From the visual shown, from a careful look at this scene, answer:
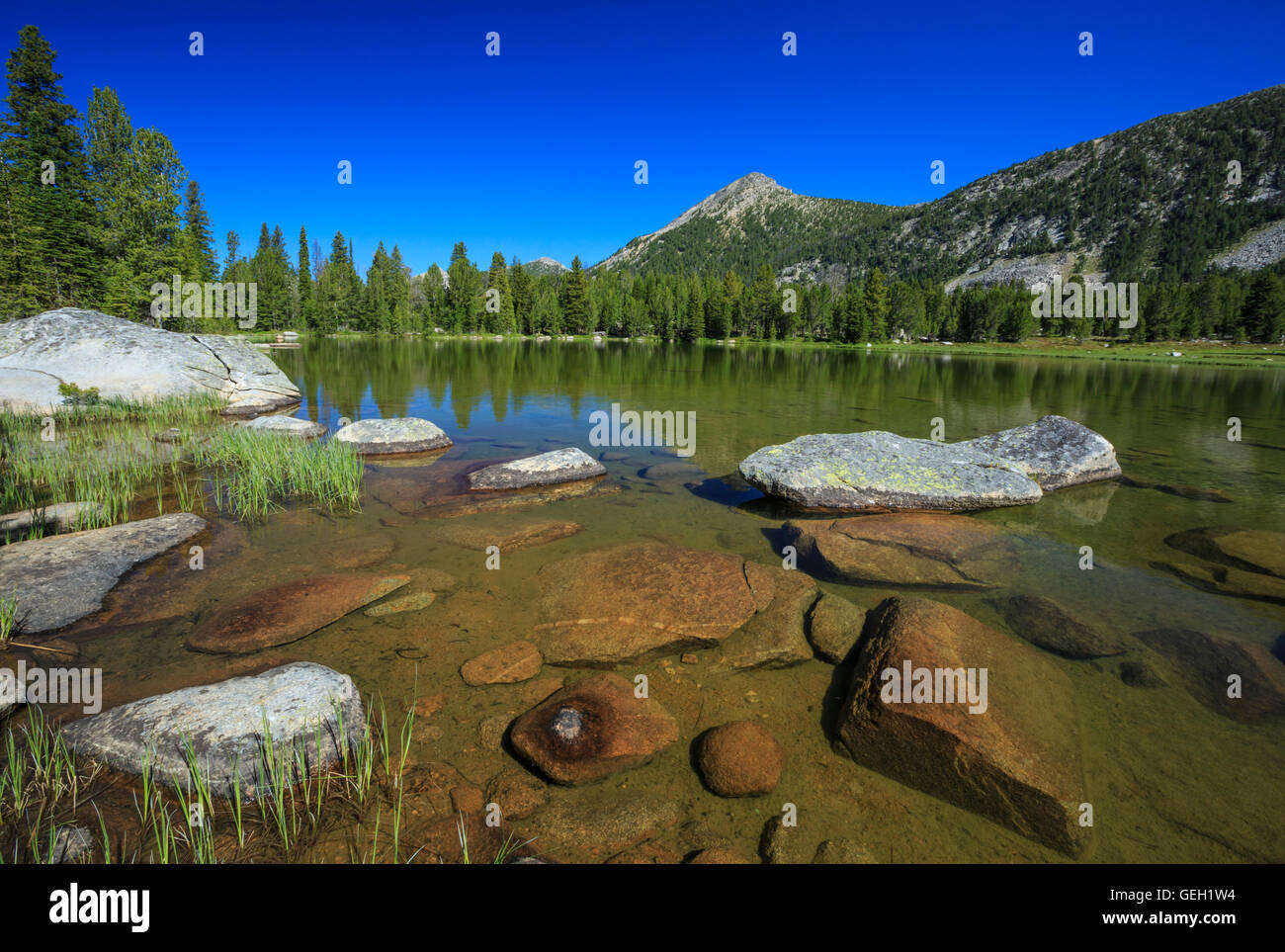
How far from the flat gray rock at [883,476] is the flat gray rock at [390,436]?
25.9 feet

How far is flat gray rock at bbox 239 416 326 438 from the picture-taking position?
13141 mm

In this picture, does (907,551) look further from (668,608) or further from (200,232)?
(200,232)

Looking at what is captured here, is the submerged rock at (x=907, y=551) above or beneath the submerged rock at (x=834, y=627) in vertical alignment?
above

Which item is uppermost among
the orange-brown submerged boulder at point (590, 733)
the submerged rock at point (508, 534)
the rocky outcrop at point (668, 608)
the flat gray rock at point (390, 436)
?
the flat gray rock at point (390, 436)

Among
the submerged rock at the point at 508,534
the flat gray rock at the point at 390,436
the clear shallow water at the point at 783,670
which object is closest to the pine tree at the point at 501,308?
the flat gray rock at the point at 390,436

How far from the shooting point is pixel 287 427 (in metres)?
13.6

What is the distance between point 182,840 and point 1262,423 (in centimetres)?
3078

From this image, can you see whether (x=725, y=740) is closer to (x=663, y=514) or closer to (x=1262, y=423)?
(x=663, y=514)

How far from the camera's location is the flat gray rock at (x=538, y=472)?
411 inches

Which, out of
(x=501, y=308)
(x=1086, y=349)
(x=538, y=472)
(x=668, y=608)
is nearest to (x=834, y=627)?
(x=668, y=608)

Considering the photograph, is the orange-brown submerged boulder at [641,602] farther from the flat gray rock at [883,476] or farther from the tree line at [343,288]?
the tree line at [343,288]

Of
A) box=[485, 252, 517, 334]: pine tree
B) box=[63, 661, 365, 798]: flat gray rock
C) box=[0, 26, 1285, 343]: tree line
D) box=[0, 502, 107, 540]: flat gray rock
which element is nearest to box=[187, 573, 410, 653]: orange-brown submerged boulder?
box=[63, 661, 365, 798]: flat gray rock

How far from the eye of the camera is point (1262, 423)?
2028 centimetres
